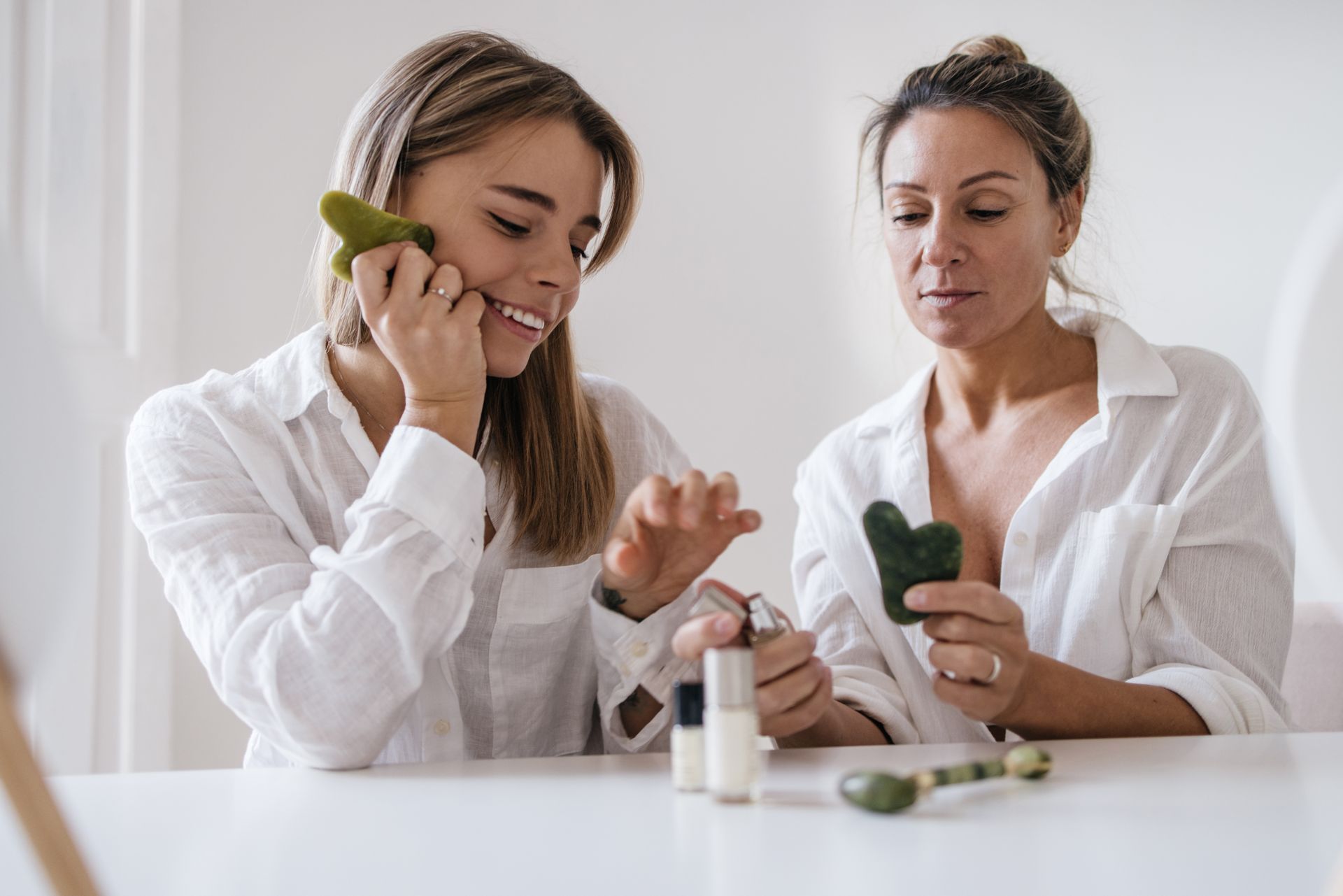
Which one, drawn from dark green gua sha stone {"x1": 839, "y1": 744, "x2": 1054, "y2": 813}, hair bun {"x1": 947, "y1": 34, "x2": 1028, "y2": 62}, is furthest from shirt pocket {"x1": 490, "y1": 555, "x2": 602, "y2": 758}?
hair bun {"x1": 947, "y1": 34, "x2": 1028, "y2": 62}

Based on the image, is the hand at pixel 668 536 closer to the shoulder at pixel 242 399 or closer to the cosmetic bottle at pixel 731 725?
the cosmetic bottle at pixel 731 725

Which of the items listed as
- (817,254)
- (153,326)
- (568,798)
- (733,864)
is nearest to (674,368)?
(817,254)

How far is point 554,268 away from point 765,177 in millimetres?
1749

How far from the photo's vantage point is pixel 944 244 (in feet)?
4.75

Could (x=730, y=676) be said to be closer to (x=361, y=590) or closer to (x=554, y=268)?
(x=361, y=590)

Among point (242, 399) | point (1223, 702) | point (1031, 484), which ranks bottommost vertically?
point (1223, 702)

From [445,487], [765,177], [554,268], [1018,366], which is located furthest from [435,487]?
[765,177]

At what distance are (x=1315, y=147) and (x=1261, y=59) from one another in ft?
0.82

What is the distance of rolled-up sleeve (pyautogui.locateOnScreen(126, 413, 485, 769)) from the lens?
0.95 meters

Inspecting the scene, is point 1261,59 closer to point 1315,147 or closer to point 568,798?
point 1315,147

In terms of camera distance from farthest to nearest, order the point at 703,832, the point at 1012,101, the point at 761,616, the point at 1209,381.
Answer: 1. the point at 1012,101
2. the point at 1209,381
3. the point at 761,616
4. the point at 703,832

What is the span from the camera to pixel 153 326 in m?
2.64

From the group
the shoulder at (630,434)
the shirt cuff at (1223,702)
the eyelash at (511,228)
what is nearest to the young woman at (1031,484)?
the shirt cuff at (1223,702)

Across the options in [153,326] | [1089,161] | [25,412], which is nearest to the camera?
[25,412]
